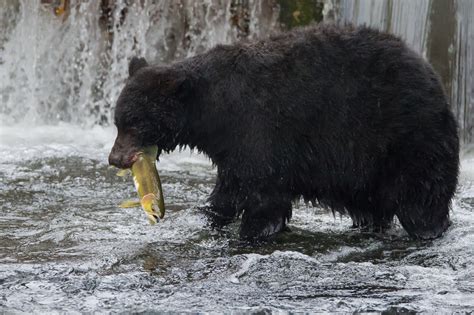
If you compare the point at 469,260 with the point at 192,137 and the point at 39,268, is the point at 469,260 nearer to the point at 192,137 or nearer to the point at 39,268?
the point at 192,137

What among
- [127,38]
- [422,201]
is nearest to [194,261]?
[422,201]

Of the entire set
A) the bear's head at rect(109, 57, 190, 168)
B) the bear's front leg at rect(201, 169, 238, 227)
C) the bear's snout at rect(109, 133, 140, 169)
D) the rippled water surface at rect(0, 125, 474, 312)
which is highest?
the bear's head at rect(109, 57, 190, 168)

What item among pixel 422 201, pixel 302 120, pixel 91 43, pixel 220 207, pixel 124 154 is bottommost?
pixel 220 207

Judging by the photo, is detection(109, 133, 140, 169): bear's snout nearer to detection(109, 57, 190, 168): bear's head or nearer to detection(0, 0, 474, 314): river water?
detection(109, 57, 190, 168): bear's head

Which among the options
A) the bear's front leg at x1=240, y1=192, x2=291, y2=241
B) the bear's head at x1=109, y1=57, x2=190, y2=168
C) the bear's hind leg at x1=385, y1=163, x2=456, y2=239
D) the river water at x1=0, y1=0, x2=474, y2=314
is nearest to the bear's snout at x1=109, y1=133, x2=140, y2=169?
the bear's head at x1=109, y1=57, x2=190, y2=168

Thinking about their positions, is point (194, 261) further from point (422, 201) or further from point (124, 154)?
point (422, 201)

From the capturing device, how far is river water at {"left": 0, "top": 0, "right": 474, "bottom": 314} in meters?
5.02

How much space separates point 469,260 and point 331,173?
1.06m

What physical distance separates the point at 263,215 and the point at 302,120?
660mm

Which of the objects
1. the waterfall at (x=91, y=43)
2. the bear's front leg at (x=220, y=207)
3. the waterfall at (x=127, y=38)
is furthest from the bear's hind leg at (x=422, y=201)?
the waterfall at (x=91, y=43)

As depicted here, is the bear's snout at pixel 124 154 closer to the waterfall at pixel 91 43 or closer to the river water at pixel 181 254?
the river water at pixel 181 254

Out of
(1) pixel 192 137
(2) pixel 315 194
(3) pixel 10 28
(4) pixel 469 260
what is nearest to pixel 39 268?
(1) pixel 192 137

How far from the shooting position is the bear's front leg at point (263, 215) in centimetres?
623

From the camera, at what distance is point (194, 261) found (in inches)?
227
